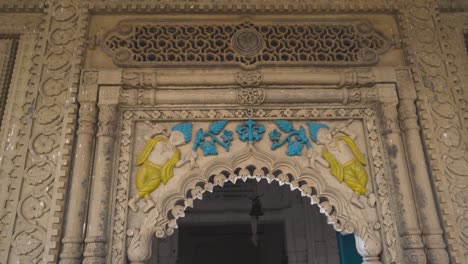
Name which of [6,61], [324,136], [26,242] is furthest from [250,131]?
[6,61]

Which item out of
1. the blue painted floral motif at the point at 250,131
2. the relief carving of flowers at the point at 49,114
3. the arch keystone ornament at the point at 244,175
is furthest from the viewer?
the blue painted floral motif at the point at 250,131

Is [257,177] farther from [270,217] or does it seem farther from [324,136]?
[270,217]

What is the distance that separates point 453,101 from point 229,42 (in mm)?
2202

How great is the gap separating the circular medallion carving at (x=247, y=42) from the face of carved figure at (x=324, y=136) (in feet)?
3.25

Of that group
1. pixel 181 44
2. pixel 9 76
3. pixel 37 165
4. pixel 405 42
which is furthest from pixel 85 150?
pixel 405 42

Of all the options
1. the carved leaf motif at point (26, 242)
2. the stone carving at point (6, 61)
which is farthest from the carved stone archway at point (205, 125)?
the stone carving at point (6, 61)

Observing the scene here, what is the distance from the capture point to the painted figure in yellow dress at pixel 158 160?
3.47 m

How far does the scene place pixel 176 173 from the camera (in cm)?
356

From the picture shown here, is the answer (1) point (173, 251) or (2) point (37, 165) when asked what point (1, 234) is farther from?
(1) point (173, 251)

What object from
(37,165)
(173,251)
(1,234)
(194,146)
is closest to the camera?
(1,234)

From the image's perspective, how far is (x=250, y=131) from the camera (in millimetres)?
3693

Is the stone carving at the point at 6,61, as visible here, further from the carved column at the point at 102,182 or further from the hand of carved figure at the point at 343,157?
the hand of carved figure at the point at 343,157

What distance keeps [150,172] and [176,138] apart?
1.26 ft

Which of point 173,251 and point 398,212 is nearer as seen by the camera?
point 398,212
